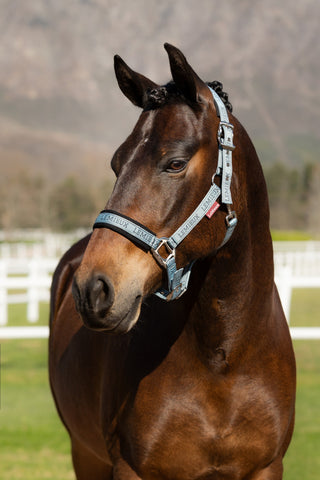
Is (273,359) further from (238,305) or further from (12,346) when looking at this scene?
(12,346)

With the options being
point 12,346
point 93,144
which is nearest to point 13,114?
point 93,144

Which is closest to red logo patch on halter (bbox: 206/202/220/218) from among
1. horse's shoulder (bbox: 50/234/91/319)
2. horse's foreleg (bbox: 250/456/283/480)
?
horse's foreleg (bbox: 250/456/283/480)

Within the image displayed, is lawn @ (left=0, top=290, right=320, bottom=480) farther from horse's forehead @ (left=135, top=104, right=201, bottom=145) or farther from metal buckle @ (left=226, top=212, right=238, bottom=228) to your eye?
horse's forehead @ (left=135, top=104, right=201, bottom=145)

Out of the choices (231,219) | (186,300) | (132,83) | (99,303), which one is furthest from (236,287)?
(132,83)

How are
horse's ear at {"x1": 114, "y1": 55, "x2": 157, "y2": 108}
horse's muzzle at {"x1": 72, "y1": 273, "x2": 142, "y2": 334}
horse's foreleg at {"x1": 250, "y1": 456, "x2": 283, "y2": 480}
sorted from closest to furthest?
horse's muzzle at {"x1": 72, "y1": 273, "x2": 142, "y2": 334} < horse's ear at {"x1": 114, "y1": 55, "x2": 157, "y2": 108} < horse's foreleg at {"x1": 250, "y1": 456, "x2": 283, "y2": 480}

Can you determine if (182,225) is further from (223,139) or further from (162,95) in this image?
(162,95)

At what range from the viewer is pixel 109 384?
266 centimetres

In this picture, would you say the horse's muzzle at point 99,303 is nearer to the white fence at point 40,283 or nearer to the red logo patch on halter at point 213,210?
the red logo patch on halter at point 213,210

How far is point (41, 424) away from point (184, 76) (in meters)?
5.25

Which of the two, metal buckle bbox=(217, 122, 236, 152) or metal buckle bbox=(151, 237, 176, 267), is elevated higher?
metal buckle bbox=(217, 122, 236, 152)

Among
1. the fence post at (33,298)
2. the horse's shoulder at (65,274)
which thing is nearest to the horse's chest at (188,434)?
the horse's shoulder at (65,274)

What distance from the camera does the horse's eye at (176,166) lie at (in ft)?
7.00

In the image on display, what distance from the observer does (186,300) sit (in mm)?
2541

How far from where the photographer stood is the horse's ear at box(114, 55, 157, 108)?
2379 mm
